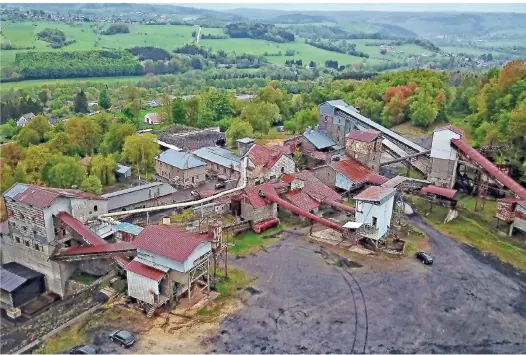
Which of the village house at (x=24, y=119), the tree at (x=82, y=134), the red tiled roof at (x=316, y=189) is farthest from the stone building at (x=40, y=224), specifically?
the village house at (x=24, y=119)

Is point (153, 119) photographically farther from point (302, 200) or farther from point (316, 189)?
point (302, 200)

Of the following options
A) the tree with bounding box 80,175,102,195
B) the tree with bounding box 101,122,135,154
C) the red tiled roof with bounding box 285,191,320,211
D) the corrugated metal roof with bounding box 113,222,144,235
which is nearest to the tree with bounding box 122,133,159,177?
the tree with bounding box 101,122,135,154

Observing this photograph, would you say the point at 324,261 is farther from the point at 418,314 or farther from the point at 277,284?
the point at 418,314

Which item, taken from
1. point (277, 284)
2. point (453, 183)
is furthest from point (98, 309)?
point (453, 183)

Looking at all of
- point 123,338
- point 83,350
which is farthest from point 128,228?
point 83,350

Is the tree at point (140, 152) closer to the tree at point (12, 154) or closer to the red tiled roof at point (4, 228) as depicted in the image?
the tree at point (12, 154)

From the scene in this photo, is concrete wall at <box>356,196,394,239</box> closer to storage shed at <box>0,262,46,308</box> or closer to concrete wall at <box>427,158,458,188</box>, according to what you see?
concrete wall at <box>427,158,458,188</box>
